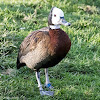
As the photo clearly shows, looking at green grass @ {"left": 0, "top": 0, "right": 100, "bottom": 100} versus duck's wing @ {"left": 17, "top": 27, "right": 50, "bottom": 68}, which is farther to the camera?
green grass @ {"left": 0, "top": 0, "right": 100, "bottom": 100}

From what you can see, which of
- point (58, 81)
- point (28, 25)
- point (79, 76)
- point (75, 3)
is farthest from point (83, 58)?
point (75, 3)

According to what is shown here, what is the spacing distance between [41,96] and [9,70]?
1.03m

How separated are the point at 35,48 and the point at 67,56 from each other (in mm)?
1454

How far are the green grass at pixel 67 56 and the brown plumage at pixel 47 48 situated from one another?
447 millimetres

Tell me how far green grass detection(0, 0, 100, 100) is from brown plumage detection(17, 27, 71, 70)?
45 cm

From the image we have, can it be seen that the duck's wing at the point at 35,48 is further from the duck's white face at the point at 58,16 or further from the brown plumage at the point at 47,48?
the duck's white face at the point at 58,16

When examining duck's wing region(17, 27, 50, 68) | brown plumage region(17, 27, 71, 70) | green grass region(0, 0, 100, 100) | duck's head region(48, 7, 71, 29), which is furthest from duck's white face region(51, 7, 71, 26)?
green grass region(0, 0, 100, 100)

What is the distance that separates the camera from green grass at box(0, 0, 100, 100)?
4130mm

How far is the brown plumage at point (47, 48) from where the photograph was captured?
3951 millimetres

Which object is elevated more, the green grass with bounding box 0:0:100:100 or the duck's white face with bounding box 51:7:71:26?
the duck's white face with bounding box 51:7:71:26

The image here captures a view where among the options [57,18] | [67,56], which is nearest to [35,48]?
[57,18]

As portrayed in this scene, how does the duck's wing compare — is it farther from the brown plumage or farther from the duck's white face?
the duck's white face

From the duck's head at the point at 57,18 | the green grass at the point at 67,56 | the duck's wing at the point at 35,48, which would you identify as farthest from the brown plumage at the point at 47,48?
the green grass at the point at 67,56

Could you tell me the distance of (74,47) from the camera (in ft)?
18.8
